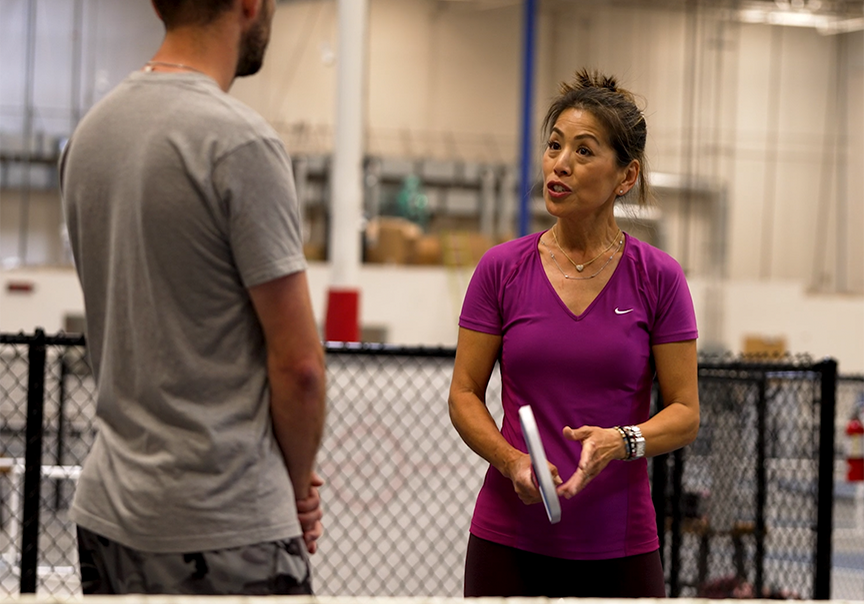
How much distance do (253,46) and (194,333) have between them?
426 mm

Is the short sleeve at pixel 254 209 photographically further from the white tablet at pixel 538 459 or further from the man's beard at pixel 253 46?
the white tablet at pixel 538 459

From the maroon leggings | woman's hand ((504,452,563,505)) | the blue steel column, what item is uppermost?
the blue steel column

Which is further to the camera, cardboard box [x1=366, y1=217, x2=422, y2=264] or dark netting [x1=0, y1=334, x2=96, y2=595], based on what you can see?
cardboard box [x1=366, y1=217, x2=422, y2=264]

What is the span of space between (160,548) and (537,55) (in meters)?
15.8

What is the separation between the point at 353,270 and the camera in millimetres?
9672

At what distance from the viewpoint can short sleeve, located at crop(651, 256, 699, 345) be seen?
74.0 inches

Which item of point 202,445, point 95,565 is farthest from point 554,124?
point 95,565

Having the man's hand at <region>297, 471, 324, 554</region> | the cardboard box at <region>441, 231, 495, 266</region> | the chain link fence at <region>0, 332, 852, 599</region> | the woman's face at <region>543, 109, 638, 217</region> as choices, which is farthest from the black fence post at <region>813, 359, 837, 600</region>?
the cardboard box at <region>441, 231, 495, 266</region>

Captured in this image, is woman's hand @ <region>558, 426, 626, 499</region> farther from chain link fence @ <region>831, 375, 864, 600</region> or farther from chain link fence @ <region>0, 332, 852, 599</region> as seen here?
chain link fence @ <region>831, 375, 864, 600</region>

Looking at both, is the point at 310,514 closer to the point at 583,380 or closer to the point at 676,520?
the point at 583,380

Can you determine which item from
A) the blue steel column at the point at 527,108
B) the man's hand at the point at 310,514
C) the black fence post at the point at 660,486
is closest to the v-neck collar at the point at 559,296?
the man's hand at the point at 310,514

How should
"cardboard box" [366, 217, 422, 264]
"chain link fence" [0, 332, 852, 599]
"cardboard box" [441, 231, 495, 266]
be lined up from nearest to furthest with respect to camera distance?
"chain link fence" [0, 332, 852, 599]
"cardboard box" [366, 217, 422, 264]
"cardboard box" [441, 231, 495, 266]

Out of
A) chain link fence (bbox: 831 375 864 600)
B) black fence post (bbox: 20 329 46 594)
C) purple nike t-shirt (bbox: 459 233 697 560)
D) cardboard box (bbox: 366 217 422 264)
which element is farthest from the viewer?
cardboard box (bbox: 366 217 422 264)

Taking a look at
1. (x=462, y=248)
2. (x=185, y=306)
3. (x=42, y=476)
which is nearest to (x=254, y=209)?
(x=185, y=306)
